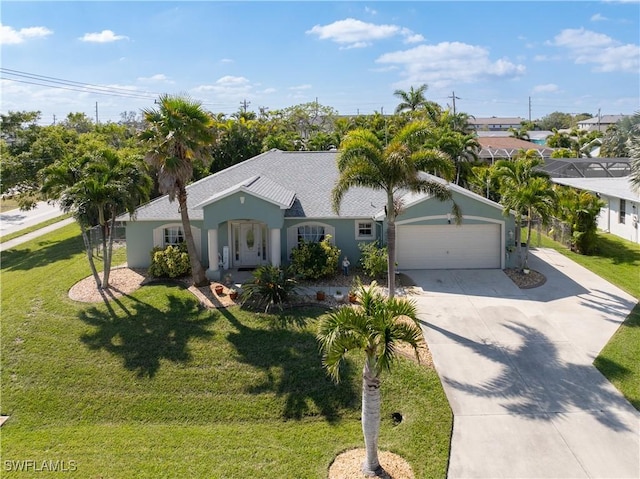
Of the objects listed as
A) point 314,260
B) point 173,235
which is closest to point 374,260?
point 314,260

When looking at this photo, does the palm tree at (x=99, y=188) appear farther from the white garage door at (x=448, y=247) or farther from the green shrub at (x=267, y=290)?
the white garage door at (x=448, y=247)

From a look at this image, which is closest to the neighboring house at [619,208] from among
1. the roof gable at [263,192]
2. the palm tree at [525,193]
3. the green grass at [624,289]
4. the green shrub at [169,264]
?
the green grass at [624,289]

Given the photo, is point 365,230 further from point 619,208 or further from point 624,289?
point 619,208

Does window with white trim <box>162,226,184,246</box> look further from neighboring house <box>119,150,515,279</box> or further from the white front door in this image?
the white front door

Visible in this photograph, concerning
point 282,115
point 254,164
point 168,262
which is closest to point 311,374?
point 168,262

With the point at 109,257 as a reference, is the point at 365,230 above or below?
above

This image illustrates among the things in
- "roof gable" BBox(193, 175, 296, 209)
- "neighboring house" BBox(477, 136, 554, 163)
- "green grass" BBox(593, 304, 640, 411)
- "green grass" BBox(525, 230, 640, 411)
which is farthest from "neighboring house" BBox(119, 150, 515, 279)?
"neighboring house" BBox(477, 136, 554, 163)
